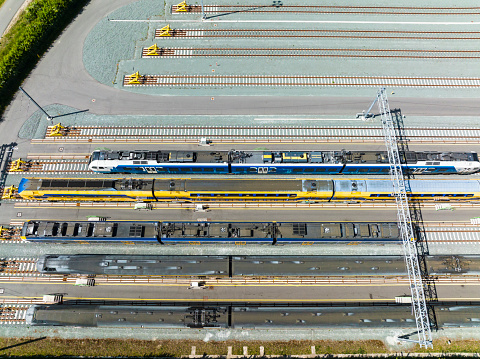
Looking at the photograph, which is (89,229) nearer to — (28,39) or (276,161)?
(276,161)

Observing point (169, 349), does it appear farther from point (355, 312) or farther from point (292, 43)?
point (292, 43)

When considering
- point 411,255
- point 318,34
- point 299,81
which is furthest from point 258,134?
point 411,255

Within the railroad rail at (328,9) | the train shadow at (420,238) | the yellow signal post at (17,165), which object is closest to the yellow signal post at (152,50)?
the railroad rail at (328,9)

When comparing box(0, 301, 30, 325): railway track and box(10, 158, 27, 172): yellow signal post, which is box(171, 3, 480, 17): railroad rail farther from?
box(0, 301, 30, 325): railway track

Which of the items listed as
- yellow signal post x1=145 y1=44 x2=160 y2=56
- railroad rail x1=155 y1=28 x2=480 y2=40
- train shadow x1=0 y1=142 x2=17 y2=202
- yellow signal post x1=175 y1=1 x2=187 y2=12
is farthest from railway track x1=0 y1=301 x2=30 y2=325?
yellow signal post x1=175 y1=1 x2=187 y2=12

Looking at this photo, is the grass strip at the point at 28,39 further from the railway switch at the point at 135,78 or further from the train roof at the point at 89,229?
the train roof at the point at 89,229

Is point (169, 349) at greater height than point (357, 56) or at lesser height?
lesser

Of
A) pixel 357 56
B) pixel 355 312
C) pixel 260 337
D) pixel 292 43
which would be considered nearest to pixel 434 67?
pixel 357 56
